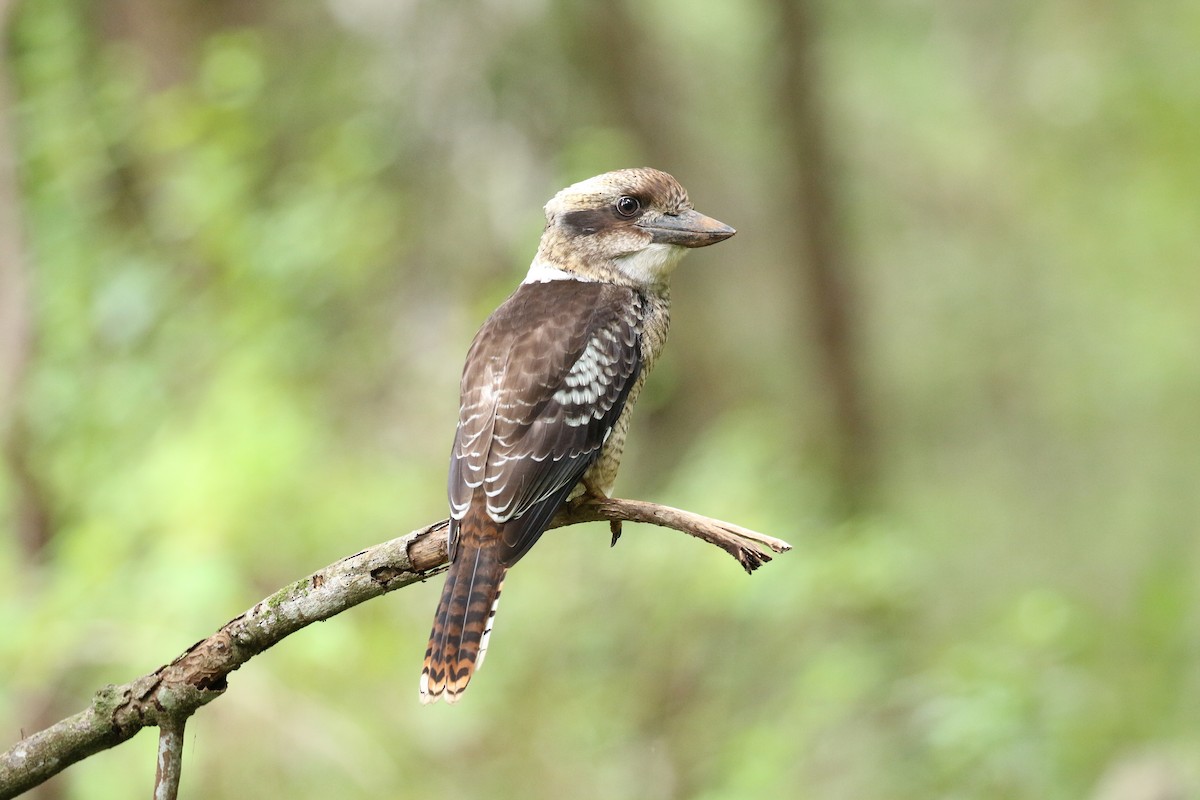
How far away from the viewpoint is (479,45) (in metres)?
8.41

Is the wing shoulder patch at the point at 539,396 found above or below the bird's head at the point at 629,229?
below

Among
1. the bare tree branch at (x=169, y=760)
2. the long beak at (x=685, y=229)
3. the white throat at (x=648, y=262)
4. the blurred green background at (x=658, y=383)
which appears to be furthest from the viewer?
the blurred green background at (x=658, y=383)

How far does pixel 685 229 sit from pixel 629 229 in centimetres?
18

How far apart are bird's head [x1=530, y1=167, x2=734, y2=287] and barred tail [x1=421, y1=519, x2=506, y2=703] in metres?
1.12

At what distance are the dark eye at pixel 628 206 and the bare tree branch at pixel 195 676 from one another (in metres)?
1.69

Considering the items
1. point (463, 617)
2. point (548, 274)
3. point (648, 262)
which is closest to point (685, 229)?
point (648, 262)

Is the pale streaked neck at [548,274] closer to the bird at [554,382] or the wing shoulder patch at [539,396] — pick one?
the bird at [554,382]

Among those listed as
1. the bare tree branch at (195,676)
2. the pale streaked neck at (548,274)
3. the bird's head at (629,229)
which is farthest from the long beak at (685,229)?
the bare tree branch at (195,676)

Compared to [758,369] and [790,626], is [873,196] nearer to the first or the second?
[758,369]

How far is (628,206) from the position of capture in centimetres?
416

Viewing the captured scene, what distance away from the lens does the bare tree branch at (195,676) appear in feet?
7.83

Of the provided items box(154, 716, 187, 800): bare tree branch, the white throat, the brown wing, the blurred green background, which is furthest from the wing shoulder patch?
the blurred green background

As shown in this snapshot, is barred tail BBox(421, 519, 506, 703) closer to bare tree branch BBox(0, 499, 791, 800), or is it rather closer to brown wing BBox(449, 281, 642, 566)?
brown wing BBox(449, 281, 642, 566)

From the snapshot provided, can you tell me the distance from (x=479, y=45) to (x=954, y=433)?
5407 millimetres
